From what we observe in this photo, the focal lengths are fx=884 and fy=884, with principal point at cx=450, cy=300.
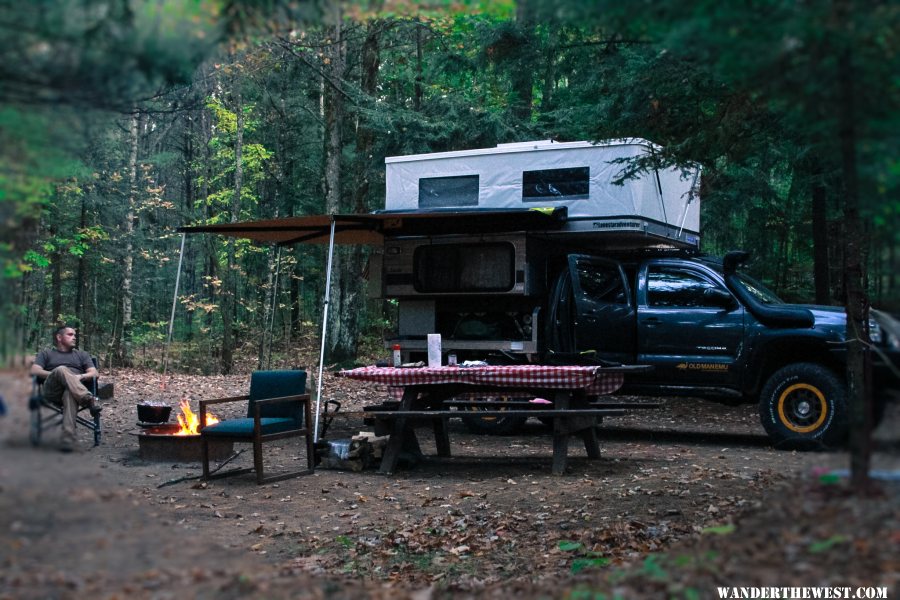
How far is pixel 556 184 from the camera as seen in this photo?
10594 mm

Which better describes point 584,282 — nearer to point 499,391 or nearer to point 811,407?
point 499,391

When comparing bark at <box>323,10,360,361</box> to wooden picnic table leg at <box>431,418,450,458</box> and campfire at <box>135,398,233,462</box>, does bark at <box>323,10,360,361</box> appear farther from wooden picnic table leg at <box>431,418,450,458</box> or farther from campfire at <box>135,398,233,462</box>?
wooden picnic table leg at <box>431,418,450,458</box>

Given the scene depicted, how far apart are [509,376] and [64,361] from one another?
464 cm

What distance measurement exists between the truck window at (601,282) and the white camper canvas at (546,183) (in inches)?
26.4

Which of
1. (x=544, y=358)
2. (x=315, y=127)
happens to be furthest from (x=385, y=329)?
(x=544, y=358)

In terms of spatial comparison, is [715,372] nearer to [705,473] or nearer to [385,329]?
[705,473]

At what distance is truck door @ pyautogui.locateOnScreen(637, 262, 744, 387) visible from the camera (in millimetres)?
9125

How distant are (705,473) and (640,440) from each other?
106 inches

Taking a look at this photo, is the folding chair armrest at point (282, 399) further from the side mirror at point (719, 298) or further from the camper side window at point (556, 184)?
the side mirror at point (719, 298)

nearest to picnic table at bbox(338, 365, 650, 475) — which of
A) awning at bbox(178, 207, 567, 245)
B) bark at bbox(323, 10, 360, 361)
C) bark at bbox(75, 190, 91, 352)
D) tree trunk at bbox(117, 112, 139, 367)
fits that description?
awning at bbox(178, 207, 567, 245)

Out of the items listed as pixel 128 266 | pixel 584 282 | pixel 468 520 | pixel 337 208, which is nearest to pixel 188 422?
pixel 468 520

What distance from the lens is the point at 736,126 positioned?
671 centimetres

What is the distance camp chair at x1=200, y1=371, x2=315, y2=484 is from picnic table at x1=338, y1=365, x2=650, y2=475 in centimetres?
55

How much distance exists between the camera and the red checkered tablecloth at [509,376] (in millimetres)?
7738
